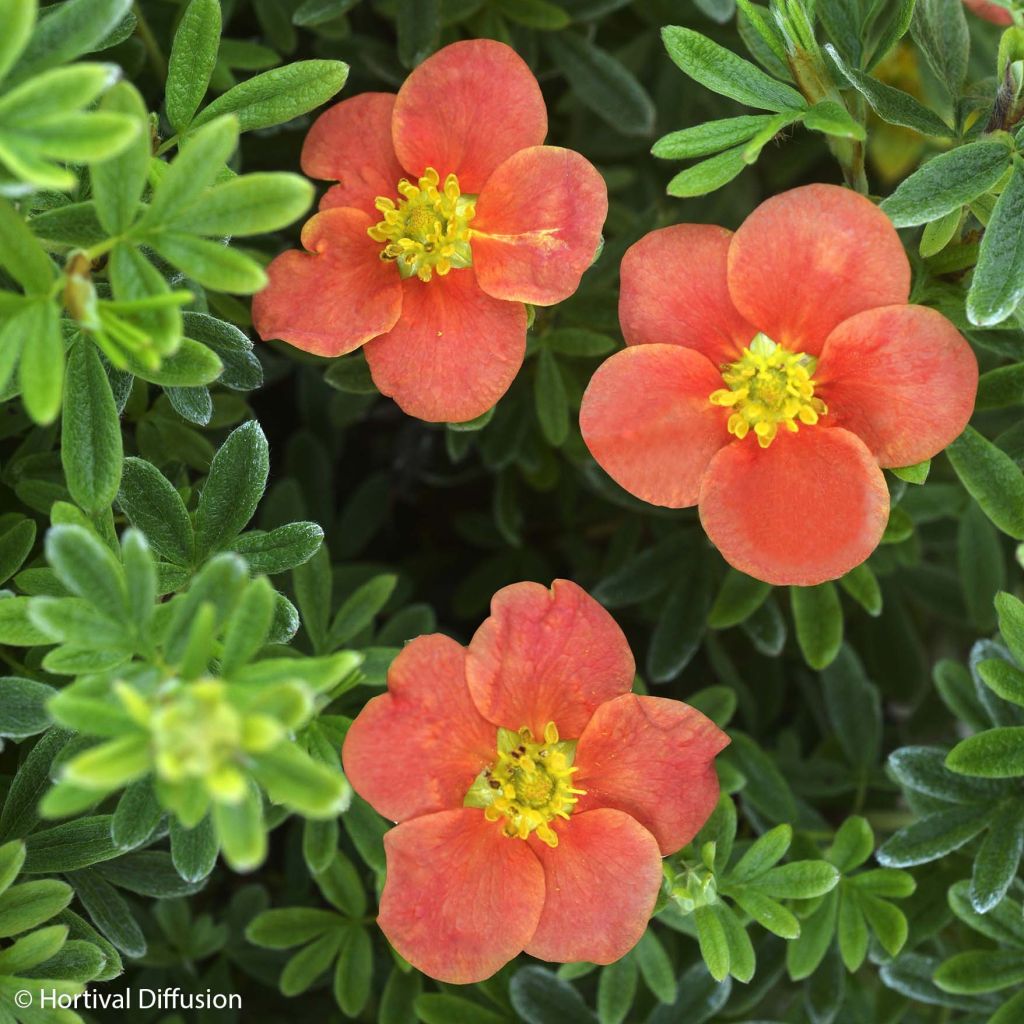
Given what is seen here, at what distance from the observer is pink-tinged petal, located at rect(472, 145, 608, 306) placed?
146 cm

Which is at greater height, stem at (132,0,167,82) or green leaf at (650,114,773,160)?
green leaf at (650,114,773,160)

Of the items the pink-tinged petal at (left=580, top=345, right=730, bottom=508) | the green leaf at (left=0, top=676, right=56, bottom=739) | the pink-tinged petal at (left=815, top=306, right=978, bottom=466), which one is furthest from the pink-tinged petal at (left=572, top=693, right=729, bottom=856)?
the green leaf at (left=0, top=676, right=56, bottom=739)

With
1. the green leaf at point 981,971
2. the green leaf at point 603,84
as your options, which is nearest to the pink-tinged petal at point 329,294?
the green leaf at point 603,84

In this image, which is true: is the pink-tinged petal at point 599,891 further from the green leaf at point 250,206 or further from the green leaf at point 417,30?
the green leaf at point 417,30

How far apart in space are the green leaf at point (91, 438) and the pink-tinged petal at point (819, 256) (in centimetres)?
72

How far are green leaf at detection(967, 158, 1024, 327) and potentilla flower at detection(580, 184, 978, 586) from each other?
2.6 inches

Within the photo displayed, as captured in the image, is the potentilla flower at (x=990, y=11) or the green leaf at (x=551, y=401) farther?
the green leaf at (x=551, y=401)

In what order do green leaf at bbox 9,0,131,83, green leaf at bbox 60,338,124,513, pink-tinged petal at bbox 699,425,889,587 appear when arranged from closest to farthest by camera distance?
1. green leaf at bbox 9,0,131,83
2. green leaf at bbox 60,338,124,513
3. pink-tinged petal at bbox 699,425,889,587

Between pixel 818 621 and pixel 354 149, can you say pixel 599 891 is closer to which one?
pixel 818 621

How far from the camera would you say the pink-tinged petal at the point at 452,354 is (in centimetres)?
149

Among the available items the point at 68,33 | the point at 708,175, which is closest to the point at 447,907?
the point at 708,175

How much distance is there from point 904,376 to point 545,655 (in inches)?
20.9

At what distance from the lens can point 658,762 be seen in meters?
1.46

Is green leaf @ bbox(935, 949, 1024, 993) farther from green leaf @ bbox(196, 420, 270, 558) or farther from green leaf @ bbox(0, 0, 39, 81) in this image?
green leaf @ bbox(0, 0, 39, 81)
